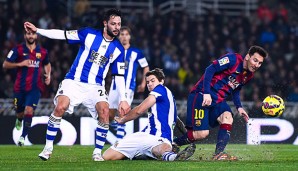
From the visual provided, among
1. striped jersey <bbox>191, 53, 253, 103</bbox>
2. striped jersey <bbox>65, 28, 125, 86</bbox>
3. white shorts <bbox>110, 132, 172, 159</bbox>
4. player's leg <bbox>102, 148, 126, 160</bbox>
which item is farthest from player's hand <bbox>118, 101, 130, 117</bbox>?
striped jersey <bbox>191, 53, 253, 103</bbox>

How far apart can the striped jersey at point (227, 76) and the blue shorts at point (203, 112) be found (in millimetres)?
108

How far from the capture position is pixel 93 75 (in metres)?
12.7

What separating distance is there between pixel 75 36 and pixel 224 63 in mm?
2231

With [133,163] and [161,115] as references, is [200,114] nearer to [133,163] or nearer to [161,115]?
[161,115]

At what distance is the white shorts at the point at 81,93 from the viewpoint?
12.6m

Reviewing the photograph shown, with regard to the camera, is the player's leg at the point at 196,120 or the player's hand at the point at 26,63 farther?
the player's hand at the point at 26,63

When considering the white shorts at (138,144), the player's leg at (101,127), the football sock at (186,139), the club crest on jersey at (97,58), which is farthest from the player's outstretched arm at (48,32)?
the football sock at (186,139)

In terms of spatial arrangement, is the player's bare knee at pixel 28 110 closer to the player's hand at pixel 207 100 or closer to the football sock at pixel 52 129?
the football sock at pixel 52 129

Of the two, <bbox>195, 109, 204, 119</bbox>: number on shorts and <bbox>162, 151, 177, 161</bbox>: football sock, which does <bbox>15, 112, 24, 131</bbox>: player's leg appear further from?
<bbox>162, 151, 177, 161</bbox>: football sock

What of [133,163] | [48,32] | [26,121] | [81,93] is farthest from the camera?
[26,121]

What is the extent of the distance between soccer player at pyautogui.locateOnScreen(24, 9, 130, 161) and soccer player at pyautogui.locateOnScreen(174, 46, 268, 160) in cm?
126

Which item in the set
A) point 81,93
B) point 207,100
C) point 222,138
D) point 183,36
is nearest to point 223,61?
point 207,100

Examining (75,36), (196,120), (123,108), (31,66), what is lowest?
(196,120)

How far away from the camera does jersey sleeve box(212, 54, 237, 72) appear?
1289cm
